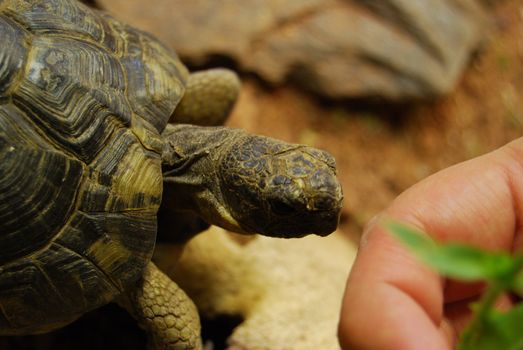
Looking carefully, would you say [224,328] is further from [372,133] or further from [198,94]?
[372,133]

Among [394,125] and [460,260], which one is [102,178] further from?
[394,125]

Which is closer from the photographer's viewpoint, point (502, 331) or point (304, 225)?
point (502, 331)

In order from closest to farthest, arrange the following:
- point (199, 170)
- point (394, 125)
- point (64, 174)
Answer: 1. point (64, 174)
2. point (199, 170)
3. point (394, 125)

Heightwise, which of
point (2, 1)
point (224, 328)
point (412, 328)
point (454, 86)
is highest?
point (2, 1)

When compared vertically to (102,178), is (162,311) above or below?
below

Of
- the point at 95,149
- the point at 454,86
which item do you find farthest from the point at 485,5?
the point at 95,149

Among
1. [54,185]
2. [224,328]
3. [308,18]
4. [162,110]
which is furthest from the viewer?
[308,18]

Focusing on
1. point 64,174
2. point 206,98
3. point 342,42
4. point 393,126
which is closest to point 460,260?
point 64,174
